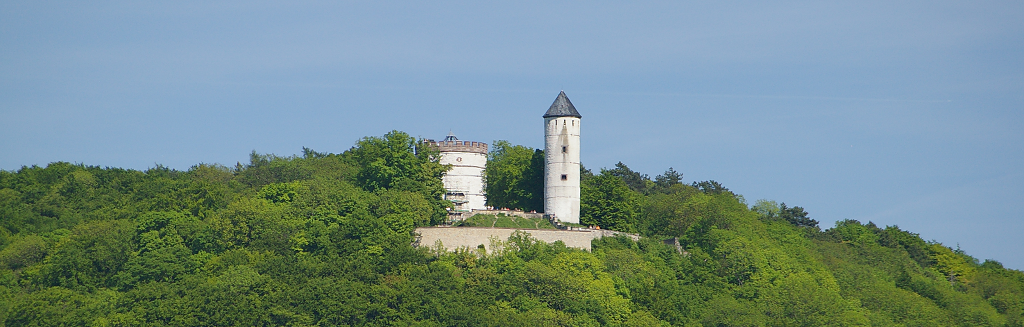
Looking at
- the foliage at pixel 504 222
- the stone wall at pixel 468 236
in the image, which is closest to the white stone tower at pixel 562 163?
the foliage at pixel 504 222

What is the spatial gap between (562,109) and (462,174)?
568 centimetres

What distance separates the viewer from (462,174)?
68.2m

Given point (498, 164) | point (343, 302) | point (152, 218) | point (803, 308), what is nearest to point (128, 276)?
point (152, 218)

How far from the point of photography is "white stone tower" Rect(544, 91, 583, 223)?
2579 inches

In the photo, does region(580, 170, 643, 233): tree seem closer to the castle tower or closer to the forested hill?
the forested hill

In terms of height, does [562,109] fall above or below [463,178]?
above

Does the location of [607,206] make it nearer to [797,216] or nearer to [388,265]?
[388,265]

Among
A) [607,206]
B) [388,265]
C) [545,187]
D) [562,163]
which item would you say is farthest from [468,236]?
[607,206]

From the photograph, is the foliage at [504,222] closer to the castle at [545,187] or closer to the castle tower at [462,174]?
the castle at [545,187]

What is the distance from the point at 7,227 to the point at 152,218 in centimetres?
1120

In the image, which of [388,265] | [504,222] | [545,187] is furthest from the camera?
[545,187]

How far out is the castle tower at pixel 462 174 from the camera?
6794 cm

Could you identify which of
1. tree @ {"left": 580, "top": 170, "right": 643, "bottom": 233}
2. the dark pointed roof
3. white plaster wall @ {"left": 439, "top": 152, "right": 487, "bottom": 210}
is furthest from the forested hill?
the dark pointed roof

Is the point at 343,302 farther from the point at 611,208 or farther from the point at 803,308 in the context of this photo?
the point at 803,308
